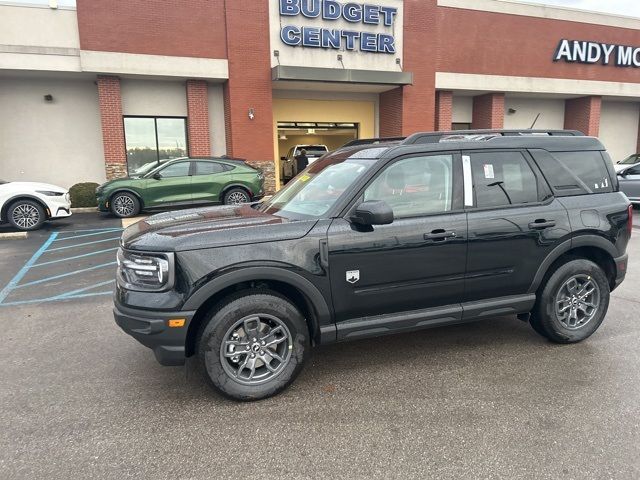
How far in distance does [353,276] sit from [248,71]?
14.3 m

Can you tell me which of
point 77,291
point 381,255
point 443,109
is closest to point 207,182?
point 77,291

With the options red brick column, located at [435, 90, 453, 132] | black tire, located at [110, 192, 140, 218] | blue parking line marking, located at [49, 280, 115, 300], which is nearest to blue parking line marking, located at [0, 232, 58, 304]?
blue parking line marking, located at [49, 280, 115, 300]

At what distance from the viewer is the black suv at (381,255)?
329 cm

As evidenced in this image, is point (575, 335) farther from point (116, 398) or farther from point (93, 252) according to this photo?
→ point (93, 252)

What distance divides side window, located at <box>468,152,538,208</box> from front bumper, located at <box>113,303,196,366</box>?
2590 millimetres

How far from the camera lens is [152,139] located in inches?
646

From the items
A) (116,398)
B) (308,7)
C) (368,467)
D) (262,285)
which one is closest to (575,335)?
(368,467)

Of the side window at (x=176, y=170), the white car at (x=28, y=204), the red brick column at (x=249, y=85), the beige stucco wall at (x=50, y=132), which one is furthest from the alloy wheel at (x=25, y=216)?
the red brick column at (x=249, y=85)

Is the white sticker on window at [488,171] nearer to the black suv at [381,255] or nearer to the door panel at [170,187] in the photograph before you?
the black suv at [381,255]

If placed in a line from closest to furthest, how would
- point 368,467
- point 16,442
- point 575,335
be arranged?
1. point 368,467
2. point 16,442
3. point 575,335

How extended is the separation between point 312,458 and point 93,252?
742cm

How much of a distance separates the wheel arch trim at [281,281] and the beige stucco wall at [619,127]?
24.8 m

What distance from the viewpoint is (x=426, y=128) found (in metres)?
18.7

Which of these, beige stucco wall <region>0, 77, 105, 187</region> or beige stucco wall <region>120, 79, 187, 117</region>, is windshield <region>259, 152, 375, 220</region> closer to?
beige stucco wall <region>120, 79, 187, 117</region>
